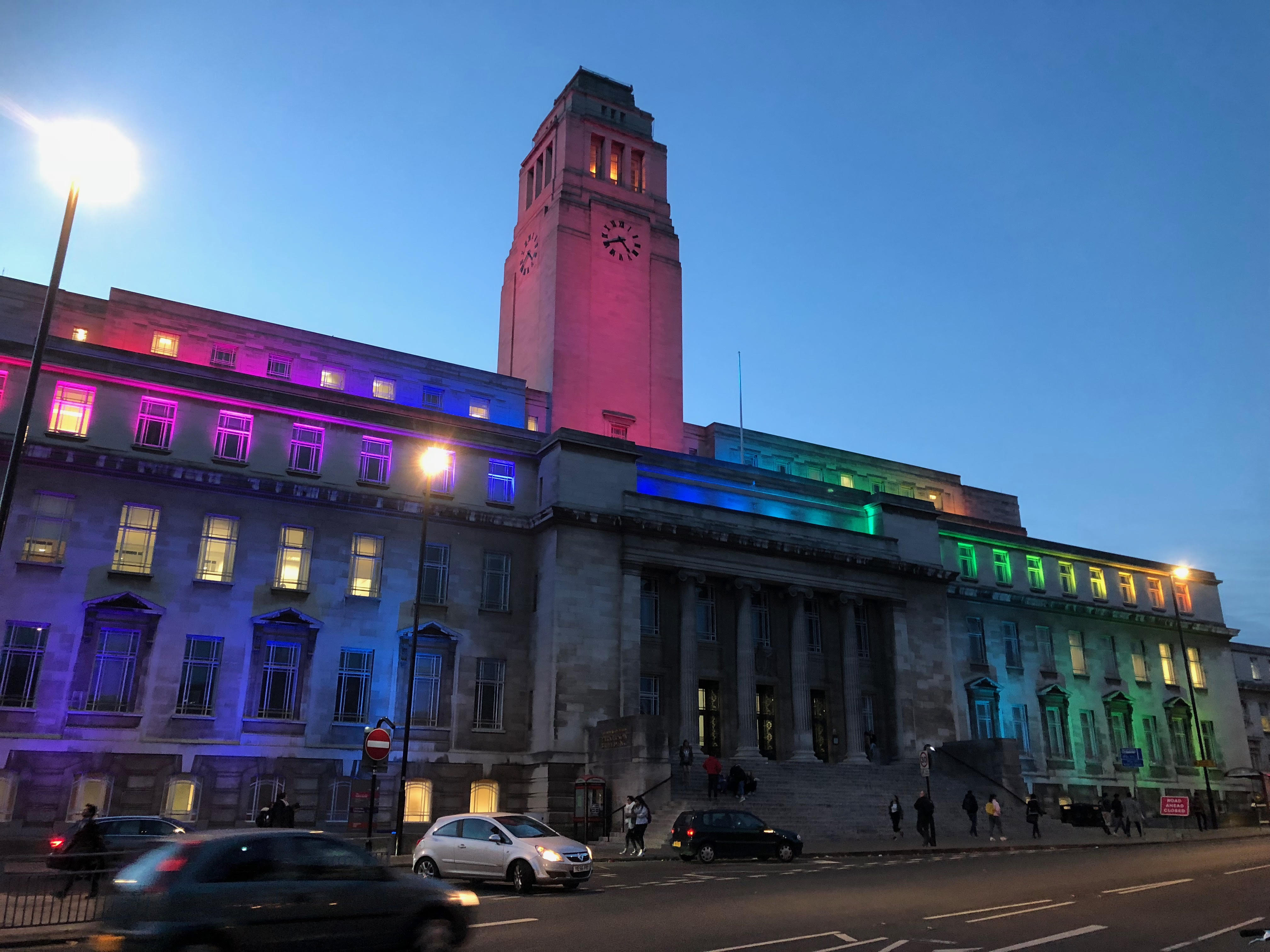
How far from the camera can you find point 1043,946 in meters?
13.0

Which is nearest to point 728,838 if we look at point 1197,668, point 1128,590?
point 1128,590

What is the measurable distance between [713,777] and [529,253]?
34.3 m

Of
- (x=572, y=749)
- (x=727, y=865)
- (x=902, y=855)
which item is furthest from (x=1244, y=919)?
(x=572, y=749)

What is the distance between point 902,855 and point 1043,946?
18.8m

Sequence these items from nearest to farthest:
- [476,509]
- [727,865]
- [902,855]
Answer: [727,865]
[902,855]
[476,509]

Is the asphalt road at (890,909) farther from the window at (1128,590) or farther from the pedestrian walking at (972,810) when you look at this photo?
the window at (1128,590)

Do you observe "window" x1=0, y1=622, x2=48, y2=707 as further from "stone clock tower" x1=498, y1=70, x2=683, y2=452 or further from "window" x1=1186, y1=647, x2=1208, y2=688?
"window" x1=1186, y1=647, x2=1208, y2=688

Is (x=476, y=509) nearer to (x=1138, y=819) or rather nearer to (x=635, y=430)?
(x=635, y=430)

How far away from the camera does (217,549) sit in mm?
38094

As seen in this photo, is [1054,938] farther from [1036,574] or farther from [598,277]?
[1036,574]

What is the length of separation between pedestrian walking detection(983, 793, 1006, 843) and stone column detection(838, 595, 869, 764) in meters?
8.00

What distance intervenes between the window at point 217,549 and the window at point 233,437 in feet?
8.38

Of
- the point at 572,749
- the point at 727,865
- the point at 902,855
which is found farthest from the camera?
the point at 572,749

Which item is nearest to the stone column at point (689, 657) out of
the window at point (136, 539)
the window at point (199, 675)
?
the window at point (199, 675)
